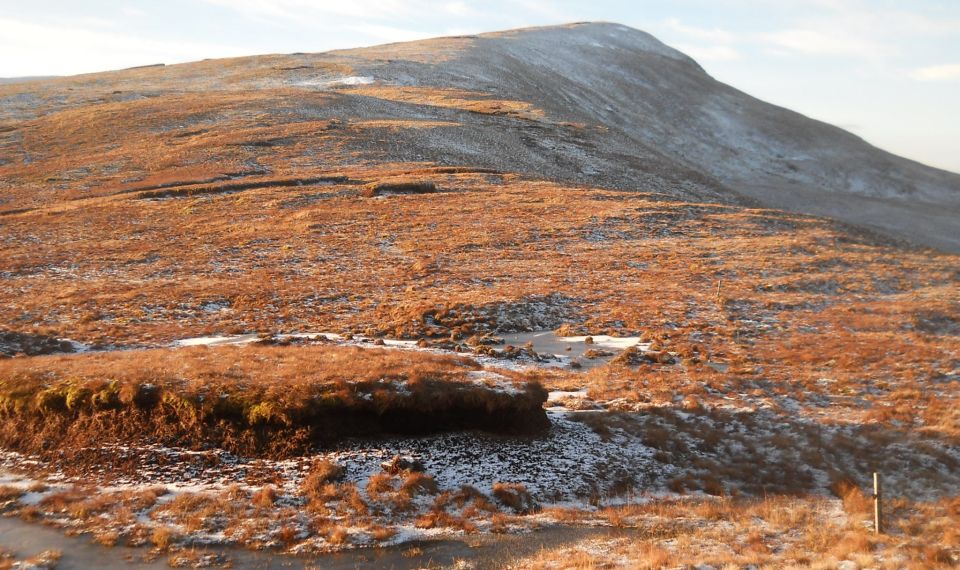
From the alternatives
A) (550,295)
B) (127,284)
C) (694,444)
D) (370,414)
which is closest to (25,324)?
(127,284)

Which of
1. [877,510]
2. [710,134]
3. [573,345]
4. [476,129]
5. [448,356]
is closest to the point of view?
[877,510]

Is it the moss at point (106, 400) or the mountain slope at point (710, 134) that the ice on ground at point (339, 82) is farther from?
the moss at point (106, 400)

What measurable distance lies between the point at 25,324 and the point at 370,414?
54.6ft

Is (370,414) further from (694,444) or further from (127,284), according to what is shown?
(127,284)

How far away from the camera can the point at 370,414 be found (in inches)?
614

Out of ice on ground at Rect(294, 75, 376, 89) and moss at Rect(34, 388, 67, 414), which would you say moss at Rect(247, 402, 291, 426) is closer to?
moss at Rect(34, 388, 67, 414)

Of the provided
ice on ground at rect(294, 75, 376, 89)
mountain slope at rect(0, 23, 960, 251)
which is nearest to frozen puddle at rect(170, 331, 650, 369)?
mountain slope at rect(0, 23, 960, 251)

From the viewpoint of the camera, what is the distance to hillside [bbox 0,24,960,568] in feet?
42.4

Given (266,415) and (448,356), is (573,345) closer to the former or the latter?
(448,356)

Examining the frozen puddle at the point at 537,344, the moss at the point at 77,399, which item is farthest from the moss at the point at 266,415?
the frozen puddle at the point at 537,344

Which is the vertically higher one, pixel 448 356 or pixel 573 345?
pixel 448 356

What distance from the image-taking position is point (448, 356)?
2022 cm

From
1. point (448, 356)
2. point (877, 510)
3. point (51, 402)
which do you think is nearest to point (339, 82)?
point (448, 356)

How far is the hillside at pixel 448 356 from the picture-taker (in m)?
12.9
